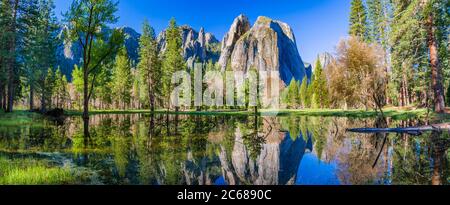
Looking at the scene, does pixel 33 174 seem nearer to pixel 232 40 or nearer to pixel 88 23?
pixel 88 23

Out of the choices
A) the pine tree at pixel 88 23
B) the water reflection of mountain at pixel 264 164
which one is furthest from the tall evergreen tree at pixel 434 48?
the pine tree at pixel 88 23

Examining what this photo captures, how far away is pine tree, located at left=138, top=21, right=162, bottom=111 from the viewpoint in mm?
48656

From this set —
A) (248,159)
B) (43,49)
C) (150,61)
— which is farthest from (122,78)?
→ (248,159)

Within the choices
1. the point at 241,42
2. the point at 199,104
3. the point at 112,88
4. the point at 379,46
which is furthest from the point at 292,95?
the point at 379,46

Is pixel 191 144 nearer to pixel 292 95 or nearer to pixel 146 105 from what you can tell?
pixel 146 105

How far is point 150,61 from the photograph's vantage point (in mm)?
50219

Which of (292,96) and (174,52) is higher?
(174,52)

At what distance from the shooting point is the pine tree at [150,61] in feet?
160

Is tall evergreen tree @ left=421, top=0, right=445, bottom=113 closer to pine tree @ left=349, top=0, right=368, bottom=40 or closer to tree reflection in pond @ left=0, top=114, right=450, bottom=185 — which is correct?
tree reflection in pond @ left=0, top=114, right=450, bottom=185

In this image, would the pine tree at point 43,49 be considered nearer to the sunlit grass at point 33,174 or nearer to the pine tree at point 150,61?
the pine tree at point 150,61

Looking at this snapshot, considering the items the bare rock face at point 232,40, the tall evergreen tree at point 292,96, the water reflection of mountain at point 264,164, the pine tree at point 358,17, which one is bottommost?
the water reflection of mountain at point 264,164

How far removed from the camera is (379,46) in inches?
887

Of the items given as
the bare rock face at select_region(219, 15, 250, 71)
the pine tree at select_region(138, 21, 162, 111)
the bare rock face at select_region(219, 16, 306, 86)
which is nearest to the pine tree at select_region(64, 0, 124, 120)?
the pine tree at select_region(138, 21, 162, 111)
